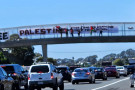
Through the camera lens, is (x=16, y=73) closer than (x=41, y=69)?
No

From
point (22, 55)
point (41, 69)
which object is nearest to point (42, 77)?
point (41, 69)

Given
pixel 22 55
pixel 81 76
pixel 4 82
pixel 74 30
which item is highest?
pixel 74 30

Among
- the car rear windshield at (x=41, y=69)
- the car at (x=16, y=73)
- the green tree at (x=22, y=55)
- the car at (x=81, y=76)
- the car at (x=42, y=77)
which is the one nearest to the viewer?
the car at (x=42, y=77)

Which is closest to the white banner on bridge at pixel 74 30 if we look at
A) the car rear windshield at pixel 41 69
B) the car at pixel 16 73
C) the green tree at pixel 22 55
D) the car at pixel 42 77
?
the green tree at pixel 22 55

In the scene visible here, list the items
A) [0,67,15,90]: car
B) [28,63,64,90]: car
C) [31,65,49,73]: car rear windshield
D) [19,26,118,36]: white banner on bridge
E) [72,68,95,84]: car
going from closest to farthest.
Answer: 1. [0,67,15,90]: car
2. [28,63,64,90]: car
3. [31,65,49,73]: car rear windshield
4. [72,68,95,84]: car
5. [19,26,118,36]: white banner on bridge

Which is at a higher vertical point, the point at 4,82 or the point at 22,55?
the point at 4,82

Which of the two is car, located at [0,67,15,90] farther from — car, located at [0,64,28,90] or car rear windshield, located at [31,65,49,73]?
car, located at [0,64,28,90]

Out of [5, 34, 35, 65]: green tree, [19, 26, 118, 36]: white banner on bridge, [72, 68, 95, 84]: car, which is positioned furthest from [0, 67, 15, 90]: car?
[5, 34, 35, 65]: green tree

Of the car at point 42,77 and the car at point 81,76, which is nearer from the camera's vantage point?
the car at point 42,77

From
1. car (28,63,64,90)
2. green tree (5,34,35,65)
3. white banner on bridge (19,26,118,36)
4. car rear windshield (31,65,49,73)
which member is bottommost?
green tree (5,34,35,65)

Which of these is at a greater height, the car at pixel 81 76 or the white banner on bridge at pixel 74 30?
the white banner on bridge at pixel 74 30

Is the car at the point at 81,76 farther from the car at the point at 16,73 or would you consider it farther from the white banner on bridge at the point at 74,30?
the white banner on bridge at the point at 74,30

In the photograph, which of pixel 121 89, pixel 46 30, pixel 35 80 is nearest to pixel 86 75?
pixel 121 89

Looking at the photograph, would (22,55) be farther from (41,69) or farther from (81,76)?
(41,69)
